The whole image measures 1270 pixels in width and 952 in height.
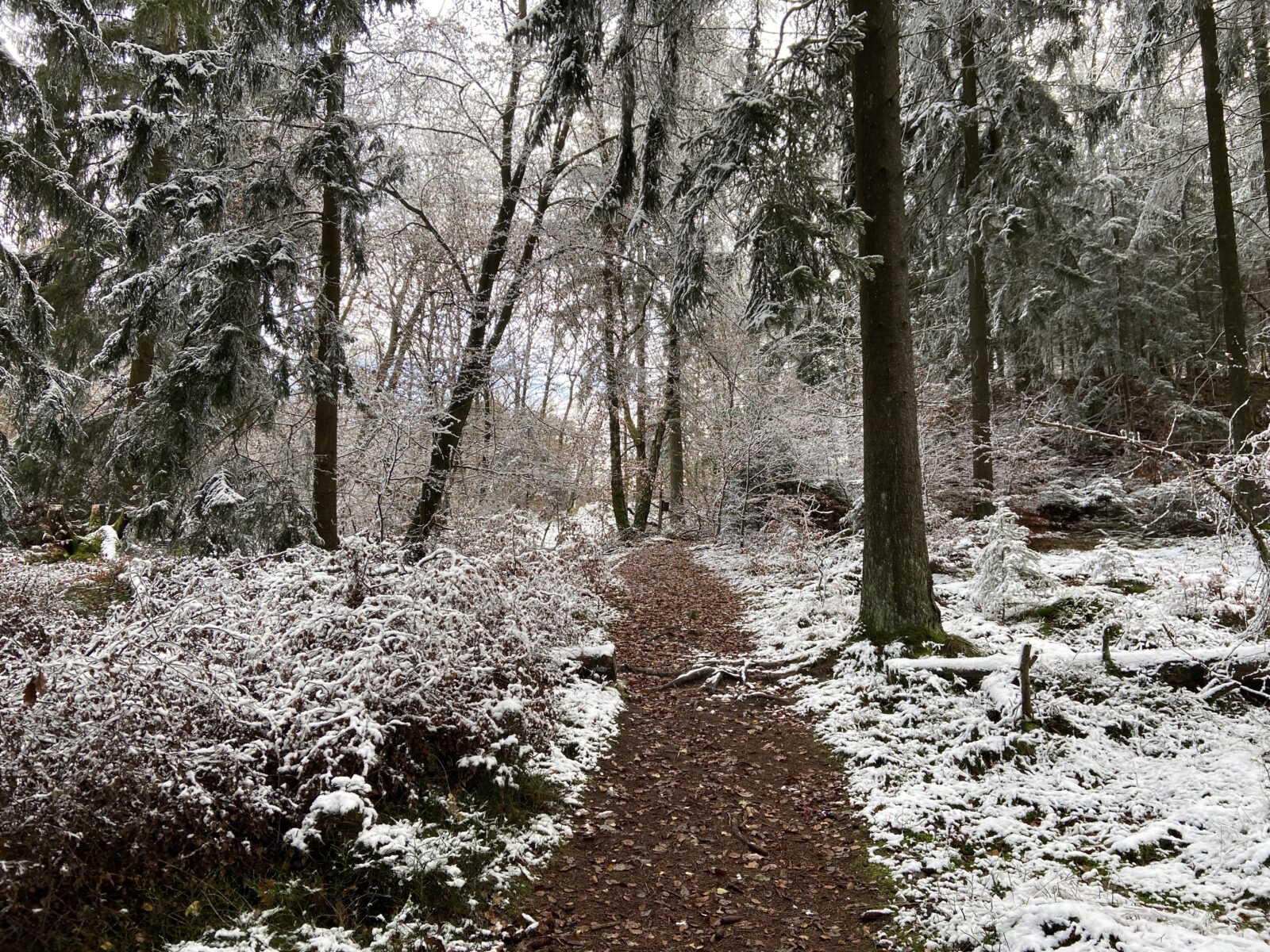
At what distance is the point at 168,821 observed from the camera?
3072 millimetres

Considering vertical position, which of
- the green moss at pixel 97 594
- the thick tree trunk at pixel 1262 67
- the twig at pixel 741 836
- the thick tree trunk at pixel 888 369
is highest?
the thick tree trunk at pixel 1262 67

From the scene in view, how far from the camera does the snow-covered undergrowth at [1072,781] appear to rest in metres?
2.97

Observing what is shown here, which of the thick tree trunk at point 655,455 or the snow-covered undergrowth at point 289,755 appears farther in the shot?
→ the thick tree trunk at point 655,455

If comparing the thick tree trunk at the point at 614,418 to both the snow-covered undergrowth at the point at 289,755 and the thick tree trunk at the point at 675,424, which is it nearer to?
the thick tree trunk at the point at 675,424

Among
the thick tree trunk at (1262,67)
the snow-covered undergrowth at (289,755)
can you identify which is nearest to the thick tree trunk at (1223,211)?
the thick tree trunk at (1262,67)

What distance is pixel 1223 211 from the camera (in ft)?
32.9

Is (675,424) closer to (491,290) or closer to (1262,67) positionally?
(491,290)

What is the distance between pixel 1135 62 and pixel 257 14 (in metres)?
11.8

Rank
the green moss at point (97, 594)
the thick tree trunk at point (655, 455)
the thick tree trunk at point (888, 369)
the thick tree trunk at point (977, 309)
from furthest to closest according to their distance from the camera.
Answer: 1. the thick tree trunk at point (655, 455)
2. the thick tree trunk at point (977, 309)
3. the green moss at point (97, 594)
4. the thick tree trunk at point (888, 369)

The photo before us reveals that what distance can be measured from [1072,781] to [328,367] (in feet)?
25.9

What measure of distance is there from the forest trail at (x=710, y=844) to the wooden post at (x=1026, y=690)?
135cm

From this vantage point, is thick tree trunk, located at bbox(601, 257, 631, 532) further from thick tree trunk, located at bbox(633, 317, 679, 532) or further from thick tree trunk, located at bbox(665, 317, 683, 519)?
thick tree trunk, located at bbox(665, 317, 683, 519)

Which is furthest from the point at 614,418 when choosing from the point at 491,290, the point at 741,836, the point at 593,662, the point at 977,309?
the point at 741,836

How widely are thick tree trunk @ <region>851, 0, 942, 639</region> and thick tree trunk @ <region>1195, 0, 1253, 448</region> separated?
21.6 feet
